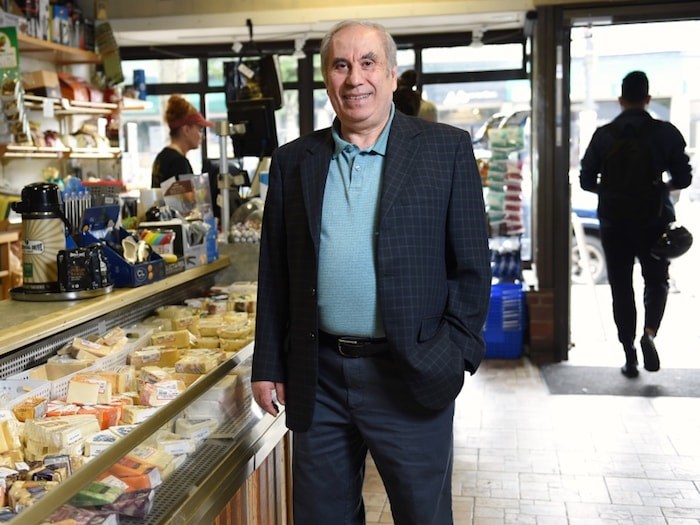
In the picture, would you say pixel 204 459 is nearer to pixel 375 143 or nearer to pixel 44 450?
pixel 44 450

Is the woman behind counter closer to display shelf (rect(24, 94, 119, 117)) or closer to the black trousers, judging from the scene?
display shelf (rect(24, 94, 119, 117))

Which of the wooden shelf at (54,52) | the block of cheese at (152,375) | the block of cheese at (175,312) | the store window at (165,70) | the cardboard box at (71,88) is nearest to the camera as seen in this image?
the block of cheese at (152,375)

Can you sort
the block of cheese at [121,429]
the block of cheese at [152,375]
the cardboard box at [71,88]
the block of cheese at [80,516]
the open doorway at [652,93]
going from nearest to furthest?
the block of cheese at [80,516], the block of cheese at [121,429], the block of cheese at [152,375], the open doorway at [652,93], the cardboard box at [71,88]

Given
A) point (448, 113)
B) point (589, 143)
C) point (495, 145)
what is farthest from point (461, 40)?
point (589, 143)

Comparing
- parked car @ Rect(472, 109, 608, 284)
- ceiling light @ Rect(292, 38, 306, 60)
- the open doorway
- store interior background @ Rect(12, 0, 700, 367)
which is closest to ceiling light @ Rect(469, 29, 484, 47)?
store interior background @ Rect(12, 0, 700, 367)

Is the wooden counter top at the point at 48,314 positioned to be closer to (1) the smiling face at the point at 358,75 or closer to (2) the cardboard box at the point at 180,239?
(2) the cardboard box at the point at 180,239

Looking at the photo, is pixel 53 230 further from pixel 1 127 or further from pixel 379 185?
pixel 1 127

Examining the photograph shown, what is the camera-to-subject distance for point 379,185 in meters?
2.22

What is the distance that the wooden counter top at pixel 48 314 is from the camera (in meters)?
2.34

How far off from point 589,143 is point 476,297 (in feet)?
15.1

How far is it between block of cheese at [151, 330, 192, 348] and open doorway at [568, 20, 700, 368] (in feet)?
13.5

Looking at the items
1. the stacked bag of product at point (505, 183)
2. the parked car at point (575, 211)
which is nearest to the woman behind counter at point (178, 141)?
the stacked bag of product at point (505, 183)

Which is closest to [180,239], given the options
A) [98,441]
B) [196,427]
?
[196,427]

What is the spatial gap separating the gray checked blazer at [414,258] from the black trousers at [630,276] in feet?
13.8
